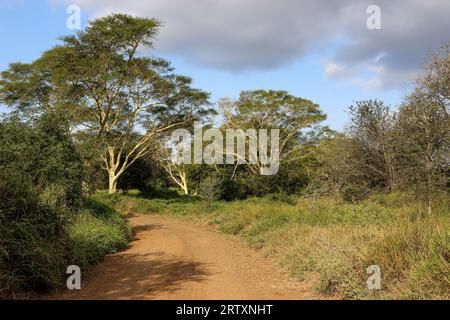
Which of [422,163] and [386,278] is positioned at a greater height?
[422,163]

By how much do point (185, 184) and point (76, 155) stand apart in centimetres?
3262

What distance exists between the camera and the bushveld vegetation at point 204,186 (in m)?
6.88

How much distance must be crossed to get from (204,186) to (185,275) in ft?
53.3

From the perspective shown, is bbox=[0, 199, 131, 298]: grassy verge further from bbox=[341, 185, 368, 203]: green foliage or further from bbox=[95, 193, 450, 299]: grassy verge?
bbox=[341, 185, 368, 203]: green foliage

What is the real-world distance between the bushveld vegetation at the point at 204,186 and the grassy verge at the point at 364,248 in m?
0.03

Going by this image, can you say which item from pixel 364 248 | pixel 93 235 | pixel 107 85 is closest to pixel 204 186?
pixel 107 85

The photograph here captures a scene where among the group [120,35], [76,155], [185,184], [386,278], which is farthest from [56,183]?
[185,184]

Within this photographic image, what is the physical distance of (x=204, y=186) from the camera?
24578 mm

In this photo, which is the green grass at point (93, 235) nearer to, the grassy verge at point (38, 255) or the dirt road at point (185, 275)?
the grassy verge at point (38, 255)

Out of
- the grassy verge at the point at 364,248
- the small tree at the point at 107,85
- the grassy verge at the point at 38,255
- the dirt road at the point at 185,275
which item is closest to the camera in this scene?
the grassy verge at the point at 364,248

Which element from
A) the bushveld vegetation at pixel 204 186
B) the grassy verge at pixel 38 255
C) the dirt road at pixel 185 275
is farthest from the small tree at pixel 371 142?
the grassy verge at pixel 38 255

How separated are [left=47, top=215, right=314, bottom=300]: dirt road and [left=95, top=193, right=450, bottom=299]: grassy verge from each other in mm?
550
